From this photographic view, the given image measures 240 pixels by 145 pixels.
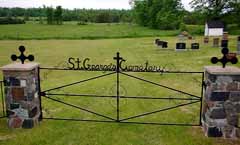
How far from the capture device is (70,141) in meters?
5.26

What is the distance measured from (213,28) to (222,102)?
33001 millimetres

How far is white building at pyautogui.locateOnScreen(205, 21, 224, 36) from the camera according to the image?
3556cm

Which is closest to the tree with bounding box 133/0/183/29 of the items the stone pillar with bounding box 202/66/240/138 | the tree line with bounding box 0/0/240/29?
the tree line with bounding box 0/0/240/29

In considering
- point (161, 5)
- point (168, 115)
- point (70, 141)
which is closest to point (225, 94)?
point (168, 115)

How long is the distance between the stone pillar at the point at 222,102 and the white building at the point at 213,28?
32374 mm

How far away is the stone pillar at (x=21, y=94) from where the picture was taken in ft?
18.1

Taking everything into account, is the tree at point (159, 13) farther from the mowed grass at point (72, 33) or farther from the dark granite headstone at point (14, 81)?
the dark granite headstone at point (14, 81)

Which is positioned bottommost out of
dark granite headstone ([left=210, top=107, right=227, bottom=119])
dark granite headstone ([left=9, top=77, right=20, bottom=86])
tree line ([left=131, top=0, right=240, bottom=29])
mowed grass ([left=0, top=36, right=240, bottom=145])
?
mowed grass ([left=0, top=36, right=240, bottom=145])

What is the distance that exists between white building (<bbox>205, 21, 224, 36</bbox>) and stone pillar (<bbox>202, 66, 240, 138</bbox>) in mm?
32374

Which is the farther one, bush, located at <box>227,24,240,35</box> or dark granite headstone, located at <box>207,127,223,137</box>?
Answer: bush, located at <box>227,24,240,35</box>

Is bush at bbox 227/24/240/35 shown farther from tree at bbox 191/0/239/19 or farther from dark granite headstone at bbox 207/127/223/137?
dark granite headstone at bbox 207/127/223/137

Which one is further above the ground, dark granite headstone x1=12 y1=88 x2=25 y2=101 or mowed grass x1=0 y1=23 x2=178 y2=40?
mowed grass x1=0 y1=23 x2=178 y2=40

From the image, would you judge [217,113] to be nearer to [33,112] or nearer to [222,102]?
[222,102]

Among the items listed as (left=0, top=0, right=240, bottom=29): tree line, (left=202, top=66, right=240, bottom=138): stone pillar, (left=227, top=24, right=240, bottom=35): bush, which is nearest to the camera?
(left=202, top=66, right=240, bottom=138): stone pillar
